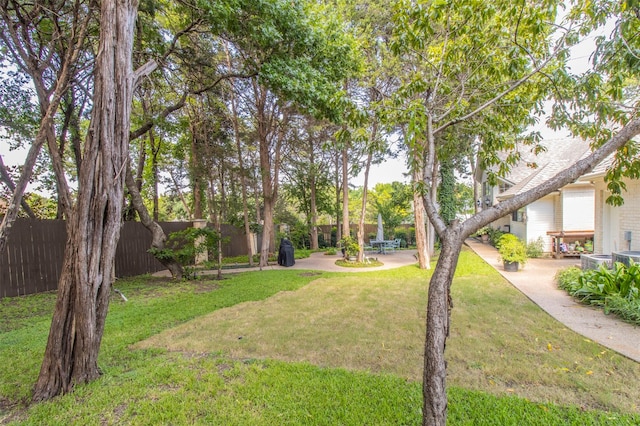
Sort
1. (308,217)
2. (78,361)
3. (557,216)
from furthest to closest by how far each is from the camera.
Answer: (308,217), (557,216), (78,361)

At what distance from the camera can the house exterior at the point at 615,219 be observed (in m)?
7.15

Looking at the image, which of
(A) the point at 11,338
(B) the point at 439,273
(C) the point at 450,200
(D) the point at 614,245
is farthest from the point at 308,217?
(B) the point at 439,273

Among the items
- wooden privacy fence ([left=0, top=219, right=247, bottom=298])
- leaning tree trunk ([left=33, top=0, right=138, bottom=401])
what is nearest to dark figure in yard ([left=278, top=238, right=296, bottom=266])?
wooden privacy fence ([left=0, top=219, right=247, bottom=298])

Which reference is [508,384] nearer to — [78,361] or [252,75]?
[78,361]

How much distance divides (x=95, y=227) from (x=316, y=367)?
2.63 meters

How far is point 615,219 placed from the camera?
795 cm

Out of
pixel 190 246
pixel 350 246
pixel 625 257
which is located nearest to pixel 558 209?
pixel 625 257

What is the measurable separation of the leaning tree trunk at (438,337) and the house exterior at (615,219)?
22.9ft

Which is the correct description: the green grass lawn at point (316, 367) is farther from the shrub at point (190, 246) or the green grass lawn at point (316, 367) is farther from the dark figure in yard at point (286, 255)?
the dark figure in yard at point (286, 255)

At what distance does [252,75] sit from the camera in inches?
249

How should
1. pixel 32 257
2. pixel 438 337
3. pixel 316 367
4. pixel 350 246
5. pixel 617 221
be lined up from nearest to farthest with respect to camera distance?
pixel 438 337 < pixel 316 367 < pixel 32 257 < pixel 617 221 < pixel 350 246

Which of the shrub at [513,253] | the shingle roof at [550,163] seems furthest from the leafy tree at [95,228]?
the shingle roof at [550,163]

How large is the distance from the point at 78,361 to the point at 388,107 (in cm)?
387

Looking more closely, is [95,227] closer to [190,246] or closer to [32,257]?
[190,246]
